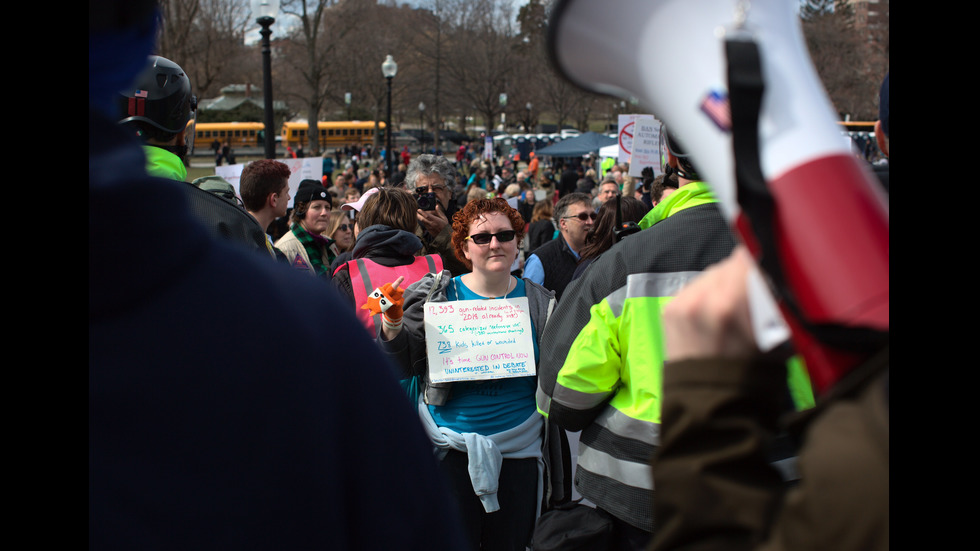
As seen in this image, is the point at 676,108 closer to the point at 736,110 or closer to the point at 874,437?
the point at 736,110

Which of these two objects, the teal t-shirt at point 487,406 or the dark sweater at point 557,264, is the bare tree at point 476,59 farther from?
the teal t-shirt at point 487,406

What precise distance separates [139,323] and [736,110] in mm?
633

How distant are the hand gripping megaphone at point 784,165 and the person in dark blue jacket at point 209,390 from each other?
18.2 inches

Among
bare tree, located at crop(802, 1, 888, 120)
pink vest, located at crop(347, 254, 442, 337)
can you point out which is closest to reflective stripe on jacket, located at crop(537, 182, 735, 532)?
pink vest, located at crop(347, 254, 442, 337)

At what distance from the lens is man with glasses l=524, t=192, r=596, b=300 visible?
5871mm

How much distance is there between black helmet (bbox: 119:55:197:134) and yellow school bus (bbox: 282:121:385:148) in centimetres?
5704

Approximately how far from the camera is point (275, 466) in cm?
88

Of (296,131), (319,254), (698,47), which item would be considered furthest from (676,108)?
(296,131)

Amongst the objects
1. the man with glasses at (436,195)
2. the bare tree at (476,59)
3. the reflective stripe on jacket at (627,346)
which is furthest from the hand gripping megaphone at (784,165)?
the bare tree at (476,59)

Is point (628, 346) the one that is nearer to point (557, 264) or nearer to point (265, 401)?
point (265, 401)

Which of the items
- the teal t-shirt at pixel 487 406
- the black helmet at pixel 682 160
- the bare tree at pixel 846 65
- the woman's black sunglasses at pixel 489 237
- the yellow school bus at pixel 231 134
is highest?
the bare tree at pixel 846 65

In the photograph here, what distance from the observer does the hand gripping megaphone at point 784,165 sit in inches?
28.2

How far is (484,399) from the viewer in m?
3.77

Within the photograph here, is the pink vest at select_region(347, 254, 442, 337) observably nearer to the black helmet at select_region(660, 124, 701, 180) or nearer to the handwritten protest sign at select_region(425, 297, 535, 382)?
the handwritten protest sign at select_region(425, 297, 535, 382)
